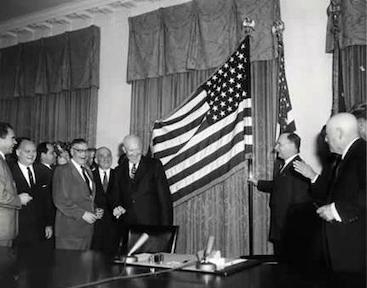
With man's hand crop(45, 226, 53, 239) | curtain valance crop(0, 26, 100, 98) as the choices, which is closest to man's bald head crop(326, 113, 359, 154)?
man's hand crop(45, 226, 53, 239)

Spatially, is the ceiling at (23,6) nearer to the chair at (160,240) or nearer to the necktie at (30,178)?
the necktie at (30,178)

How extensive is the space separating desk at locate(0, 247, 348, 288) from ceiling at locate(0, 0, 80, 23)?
5698 mm

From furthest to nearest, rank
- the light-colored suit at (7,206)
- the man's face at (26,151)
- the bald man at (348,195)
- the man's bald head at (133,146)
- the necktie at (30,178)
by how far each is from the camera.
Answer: the necktie at (30,178), the man's face at (26,151), the man's bald head at (133,146), the light-colored suit at (7,206), the bald man at (348,195)

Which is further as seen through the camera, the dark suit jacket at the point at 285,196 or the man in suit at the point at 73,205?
the man in suit at the point at 73,205

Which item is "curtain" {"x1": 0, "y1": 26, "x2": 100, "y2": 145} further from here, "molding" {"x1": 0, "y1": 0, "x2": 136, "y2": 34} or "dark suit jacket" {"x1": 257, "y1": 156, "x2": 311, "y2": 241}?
"dark suit jacket" {"x1": 257, "y1": 156, "x2": 311, "y2": 241}

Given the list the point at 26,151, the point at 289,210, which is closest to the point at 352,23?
the point at 289,210

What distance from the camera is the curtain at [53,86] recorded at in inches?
282

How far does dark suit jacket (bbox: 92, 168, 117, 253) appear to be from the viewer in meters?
5.04

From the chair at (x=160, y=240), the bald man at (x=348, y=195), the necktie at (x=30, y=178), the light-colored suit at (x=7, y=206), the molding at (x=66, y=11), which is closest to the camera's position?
the bald man at (x=348, y=195)

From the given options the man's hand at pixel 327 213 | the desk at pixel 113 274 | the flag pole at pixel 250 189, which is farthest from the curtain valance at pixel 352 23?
the desk at pixel 113 274

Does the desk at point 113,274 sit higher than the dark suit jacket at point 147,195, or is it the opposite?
the dark suit jacket at point 147,195

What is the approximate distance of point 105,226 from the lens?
16.9 feet

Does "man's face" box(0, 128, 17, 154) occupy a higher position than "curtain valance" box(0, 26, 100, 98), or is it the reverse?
"curtain valance" box(0, 26, 100, 98)

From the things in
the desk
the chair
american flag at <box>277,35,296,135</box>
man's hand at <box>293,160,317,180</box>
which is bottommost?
the desk
